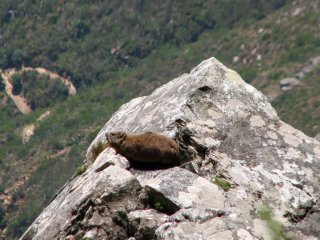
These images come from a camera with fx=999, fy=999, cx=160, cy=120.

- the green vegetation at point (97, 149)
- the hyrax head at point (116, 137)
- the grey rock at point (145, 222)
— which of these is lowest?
the green vegetation at point (97, 149)

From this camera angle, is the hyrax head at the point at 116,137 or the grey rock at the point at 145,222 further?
the hyrax head at the point at 116,137

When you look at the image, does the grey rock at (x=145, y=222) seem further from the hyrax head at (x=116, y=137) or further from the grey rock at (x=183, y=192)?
the hyrax head at (x=116, y=137)

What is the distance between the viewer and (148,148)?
65.2 feet

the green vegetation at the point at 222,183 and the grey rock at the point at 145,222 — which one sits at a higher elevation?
the grey rock at the point at 145,222

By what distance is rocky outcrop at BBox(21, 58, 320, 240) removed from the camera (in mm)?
18016

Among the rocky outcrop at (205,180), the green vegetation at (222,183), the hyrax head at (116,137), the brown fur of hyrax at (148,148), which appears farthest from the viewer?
the hyrax head at (116,137)

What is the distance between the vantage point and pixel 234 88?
21.3 m

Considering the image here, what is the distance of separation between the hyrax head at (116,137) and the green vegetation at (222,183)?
221 cm

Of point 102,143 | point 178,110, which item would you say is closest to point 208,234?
point 178,110

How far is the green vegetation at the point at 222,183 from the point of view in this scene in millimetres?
19016

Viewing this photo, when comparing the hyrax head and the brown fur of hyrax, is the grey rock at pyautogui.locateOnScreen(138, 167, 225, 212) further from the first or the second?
the hyrax head

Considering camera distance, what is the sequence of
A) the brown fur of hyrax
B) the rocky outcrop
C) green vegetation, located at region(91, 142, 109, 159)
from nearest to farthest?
the rocky outcrop → the brown fur of hyrax → green vegetation, located at region(91, 142, 109, 159)

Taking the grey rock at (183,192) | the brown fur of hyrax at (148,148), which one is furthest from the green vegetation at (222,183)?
the brown fur of hyrax at (148,148)

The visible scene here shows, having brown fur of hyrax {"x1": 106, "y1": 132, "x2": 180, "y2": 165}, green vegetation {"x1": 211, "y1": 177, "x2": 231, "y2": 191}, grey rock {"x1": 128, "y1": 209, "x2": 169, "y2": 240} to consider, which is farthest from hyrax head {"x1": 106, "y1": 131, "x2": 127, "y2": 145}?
grey rock {"x1": 128, "y1": 209, "x2": 169, "y2": 240}
